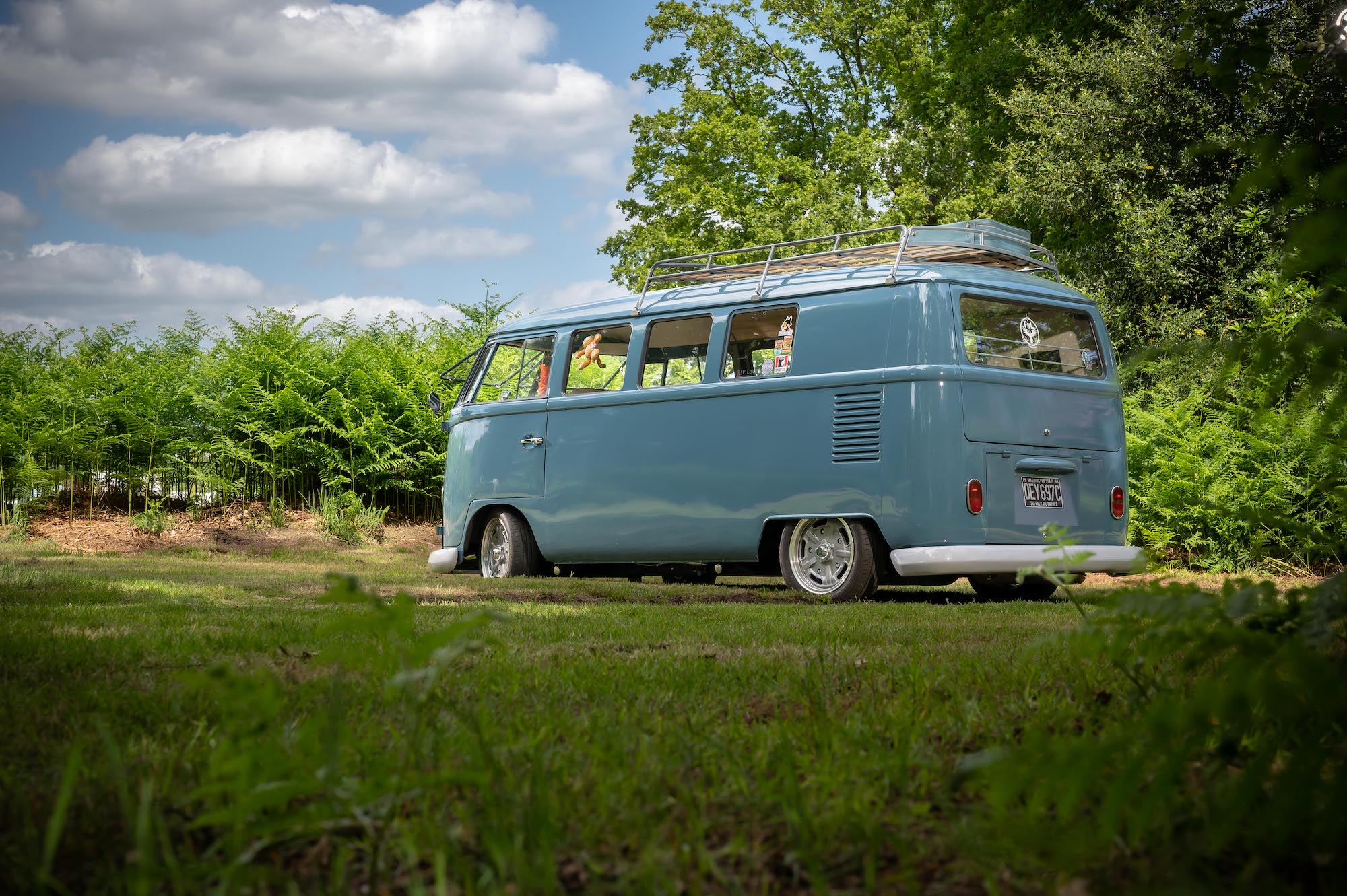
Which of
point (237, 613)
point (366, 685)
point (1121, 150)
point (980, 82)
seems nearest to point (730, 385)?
point (237, 613)

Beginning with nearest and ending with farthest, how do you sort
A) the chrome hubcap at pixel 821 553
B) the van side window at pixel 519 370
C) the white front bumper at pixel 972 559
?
the white front bumper at pixel 972 559
the chrome hubcap at pixel 821 553
the van side window at pixel 519 370

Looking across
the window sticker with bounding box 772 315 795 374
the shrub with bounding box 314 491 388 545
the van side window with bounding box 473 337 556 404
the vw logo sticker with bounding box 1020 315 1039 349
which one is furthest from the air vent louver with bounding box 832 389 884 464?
the shrub with bounding box 314 491 388 545

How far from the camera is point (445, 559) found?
11141mm

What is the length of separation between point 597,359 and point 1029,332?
373cm

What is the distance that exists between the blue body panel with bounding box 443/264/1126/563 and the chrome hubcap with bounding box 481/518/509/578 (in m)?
0.56

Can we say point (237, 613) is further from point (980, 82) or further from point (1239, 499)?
point (980, 82)

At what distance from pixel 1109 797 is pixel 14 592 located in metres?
6.98

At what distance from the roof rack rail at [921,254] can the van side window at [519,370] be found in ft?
3.94

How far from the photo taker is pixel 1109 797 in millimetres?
1623

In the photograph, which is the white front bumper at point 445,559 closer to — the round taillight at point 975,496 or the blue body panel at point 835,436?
the blue body panel at point 835,436

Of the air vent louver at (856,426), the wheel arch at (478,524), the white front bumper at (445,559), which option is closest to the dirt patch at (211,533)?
the white front bumper at (445,559)

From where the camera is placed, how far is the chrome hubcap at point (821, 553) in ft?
28.2

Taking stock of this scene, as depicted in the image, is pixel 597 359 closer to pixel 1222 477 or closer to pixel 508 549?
pixel 508 549

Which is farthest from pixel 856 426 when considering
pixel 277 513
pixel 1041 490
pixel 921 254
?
pixel 277 513
